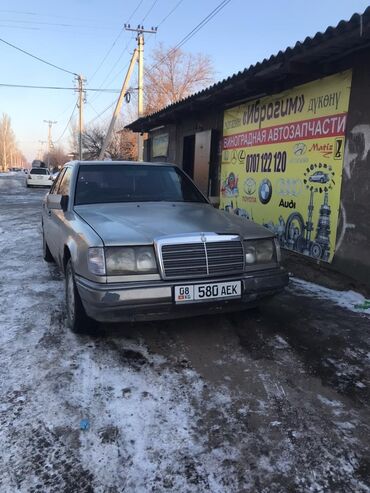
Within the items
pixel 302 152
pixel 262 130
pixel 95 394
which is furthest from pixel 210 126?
pixel 95 394

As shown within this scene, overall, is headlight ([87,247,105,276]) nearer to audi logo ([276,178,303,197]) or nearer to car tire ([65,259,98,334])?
car tire ([65,259,98,334])

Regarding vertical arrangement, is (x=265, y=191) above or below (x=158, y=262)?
above

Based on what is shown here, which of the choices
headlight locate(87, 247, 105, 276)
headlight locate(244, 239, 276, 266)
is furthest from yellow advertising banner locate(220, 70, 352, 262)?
headlight locate(87, 247, 105, 276)

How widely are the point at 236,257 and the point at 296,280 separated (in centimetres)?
261

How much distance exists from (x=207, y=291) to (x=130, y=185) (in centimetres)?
194

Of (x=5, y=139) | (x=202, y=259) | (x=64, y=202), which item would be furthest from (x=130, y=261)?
(x=5, y=139)

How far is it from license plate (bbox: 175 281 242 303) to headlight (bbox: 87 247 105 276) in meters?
0.61

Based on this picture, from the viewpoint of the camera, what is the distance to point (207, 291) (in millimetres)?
3479

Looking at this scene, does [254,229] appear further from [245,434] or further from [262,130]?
[262,130]

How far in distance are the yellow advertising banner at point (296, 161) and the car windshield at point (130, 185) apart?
2.18 metres

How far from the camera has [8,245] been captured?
8.30 m

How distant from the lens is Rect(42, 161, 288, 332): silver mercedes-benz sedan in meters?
3.35

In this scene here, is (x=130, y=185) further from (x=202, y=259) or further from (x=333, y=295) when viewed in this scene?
(x=333, y=295)

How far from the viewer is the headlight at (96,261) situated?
3.35m
